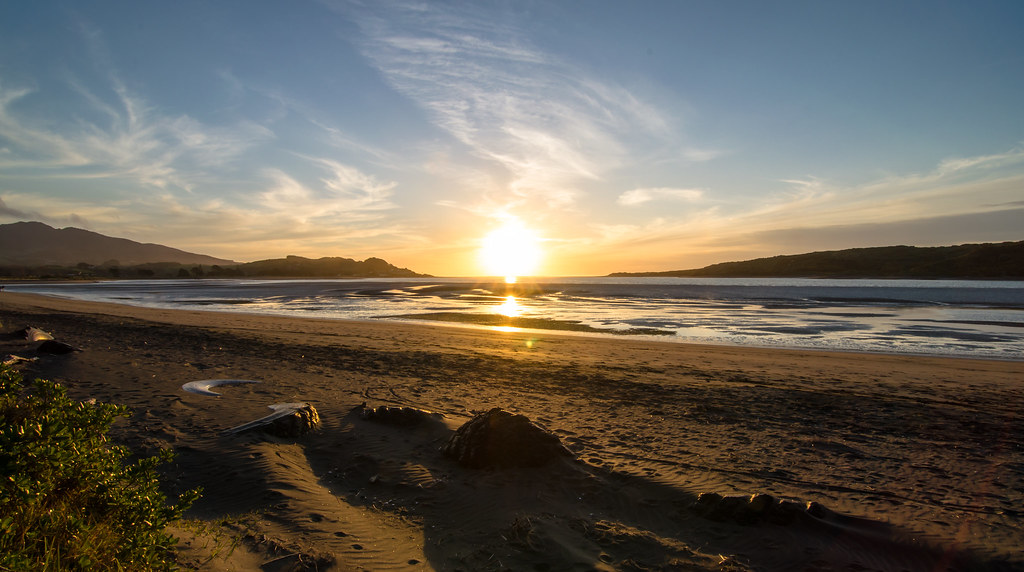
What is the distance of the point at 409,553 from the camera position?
14.9 feet

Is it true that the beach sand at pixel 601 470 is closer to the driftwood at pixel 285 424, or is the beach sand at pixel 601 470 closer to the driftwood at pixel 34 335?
the driftwood at pixel 285 424

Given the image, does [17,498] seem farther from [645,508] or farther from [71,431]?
[645,508]

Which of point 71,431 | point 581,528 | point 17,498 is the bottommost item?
point 581,528

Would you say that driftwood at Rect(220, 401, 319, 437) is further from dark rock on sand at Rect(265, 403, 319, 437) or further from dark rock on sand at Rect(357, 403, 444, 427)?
dark rock on sand at Rect(357, 403, 444, 427)

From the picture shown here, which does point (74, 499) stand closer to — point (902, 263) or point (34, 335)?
point (34, 335)

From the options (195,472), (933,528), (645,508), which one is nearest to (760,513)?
(645,508)

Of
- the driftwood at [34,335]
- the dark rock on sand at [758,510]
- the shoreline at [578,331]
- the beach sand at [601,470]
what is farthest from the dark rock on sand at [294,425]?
the shoreline at [578,331]

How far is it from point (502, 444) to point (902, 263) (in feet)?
544

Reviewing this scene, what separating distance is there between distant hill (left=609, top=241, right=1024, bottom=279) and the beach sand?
13953 cm

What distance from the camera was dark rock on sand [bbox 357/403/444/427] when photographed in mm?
7750

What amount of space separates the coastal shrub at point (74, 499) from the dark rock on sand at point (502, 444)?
3.78 metres

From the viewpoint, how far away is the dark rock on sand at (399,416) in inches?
305

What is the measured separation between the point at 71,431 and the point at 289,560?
1.90 metres

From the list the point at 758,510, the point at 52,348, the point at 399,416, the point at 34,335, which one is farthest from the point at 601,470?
the point at 34,335
